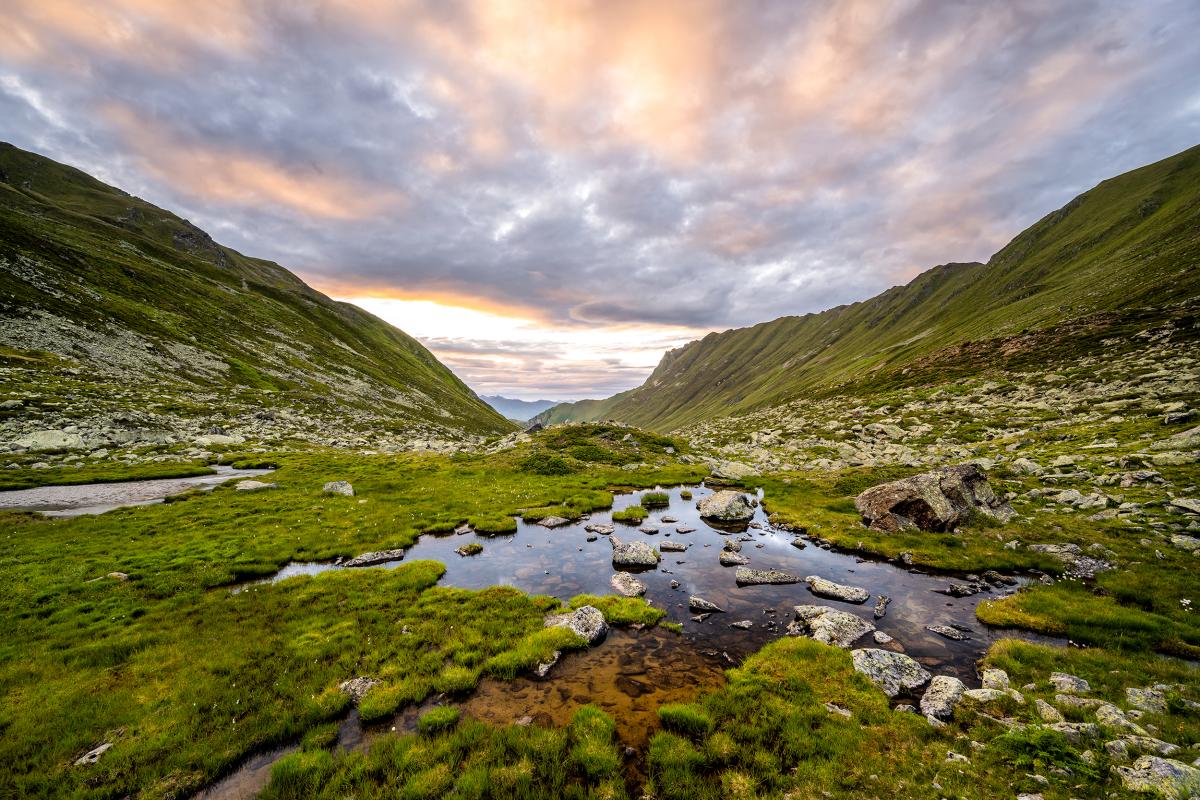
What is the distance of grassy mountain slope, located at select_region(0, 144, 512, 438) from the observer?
215 feet

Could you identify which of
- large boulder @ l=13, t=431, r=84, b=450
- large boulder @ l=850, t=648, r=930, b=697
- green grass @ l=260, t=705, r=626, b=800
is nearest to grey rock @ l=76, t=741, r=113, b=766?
green grass @ l=260, t=705, r=626, b=800

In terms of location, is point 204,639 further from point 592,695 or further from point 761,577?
point 761,577

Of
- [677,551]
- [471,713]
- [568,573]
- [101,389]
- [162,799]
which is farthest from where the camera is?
[101,389]

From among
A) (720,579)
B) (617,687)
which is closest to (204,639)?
(617,687)

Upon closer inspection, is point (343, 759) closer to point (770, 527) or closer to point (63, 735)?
point (63, 735)

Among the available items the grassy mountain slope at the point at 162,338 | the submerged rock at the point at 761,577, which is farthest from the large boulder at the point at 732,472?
the grassy mountain slope at the point at 162,338

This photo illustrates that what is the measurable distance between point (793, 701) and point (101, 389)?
89.8 metres

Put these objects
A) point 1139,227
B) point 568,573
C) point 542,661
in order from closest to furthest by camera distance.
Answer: point 542,661 < point 568,573 < point 1139,227

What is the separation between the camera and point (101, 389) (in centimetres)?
5800

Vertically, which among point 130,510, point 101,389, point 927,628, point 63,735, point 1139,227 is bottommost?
point 927,628

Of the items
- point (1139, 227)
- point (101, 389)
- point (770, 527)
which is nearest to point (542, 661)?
point (770, 527)

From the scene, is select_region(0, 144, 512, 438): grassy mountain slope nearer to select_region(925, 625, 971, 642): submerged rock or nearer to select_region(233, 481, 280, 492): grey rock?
select_region(233, 481, 280, 492): grey rock

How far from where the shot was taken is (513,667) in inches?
541

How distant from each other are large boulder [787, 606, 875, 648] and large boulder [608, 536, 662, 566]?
7890 millimetres
